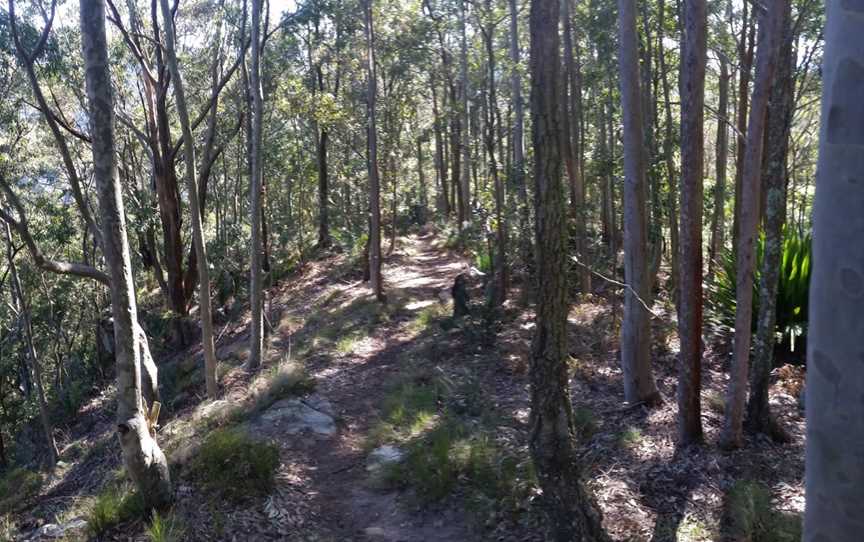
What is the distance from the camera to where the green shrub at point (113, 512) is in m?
6.20

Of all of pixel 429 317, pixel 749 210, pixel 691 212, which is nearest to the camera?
pixel 749 210

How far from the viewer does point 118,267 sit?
6.20m

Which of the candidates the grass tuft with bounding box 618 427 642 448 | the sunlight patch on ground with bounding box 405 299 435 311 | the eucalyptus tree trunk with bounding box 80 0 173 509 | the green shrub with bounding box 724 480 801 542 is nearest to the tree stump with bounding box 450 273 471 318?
the sunlight patch on ground with bounding box 405 299 435 311

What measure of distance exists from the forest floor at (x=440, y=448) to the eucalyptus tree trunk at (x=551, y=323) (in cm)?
85

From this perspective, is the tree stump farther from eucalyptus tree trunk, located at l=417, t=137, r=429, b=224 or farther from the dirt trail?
eucalyptus tree trunk, located at l=417, t=137, r=429, b=224

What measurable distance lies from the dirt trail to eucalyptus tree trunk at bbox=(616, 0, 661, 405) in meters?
2.88

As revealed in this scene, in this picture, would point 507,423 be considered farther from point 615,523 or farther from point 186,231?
point 186,231

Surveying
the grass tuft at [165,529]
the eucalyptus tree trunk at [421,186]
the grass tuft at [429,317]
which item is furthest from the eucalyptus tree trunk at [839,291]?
the eucalyptus tree trunk at [421,186]

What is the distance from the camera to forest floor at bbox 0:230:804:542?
6.12 m

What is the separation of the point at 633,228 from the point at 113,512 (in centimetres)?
582

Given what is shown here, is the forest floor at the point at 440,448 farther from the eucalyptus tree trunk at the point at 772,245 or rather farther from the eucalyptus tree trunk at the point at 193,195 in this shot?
the eucalyptus tree trunk at the point at 193,195

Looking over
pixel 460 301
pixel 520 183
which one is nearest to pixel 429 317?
pixel 460 301

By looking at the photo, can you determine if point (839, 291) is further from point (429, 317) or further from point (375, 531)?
point (429, 317)

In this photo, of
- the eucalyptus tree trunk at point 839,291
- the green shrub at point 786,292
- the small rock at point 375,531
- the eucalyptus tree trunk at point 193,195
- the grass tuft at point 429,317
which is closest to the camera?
the eucalyptus tree trunk at point 839,291
